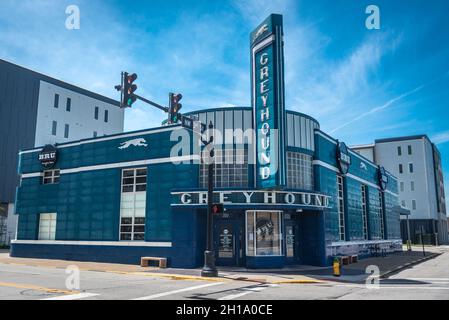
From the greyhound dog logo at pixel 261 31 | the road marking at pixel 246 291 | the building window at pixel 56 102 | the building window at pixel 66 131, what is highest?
the building window at pixel 56 102

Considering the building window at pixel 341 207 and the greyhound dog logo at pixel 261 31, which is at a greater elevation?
the greyhound dog logo at pixel 261 31

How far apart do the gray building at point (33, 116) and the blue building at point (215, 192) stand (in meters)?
20.6

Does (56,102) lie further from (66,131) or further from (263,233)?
(263,233)

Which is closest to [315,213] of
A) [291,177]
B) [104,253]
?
[291,177]

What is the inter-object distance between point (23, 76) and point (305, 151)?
4247 centimetres

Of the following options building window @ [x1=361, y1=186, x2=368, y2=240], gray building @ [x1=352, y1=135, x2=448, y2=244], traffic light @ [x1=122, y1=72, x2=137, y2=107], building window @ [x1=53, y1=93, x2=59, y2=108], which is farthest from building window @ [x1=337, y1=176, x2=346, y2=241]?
gray building @ [x1=352, y1=135, x2=448, y2=244]

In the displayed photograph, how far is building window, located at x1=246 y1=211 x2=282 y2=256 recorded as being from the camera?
22.3 metres

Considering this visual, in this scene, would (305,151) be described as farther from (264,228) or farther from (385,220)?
(385,220)

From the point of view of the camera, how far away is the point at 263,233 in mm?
22578

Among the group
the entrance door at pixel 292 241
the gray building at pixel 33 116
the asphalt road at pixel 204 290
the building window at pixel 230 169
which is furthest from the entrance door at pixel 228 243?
the gray building at pixel 33 116

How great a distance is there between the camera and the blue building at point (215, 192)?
22500 mm

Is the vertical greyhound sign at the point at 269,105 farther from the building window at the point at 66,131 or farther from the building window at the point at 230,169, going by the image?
the building window at the point at 66,131

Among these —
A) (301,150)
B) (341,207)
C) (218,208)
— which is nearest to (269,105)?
(301,150)

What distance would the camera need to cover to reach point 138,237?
25.4 m
